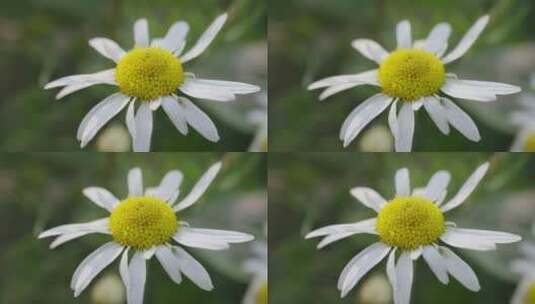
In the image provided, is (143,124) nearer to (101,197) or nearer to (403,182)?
(101,197)

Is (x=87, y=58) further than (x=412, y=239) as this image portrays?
Yes

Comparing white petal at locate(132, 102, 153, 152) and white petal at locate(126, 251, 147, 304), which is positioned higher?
white petal at locate(132, 102, 153, 152)

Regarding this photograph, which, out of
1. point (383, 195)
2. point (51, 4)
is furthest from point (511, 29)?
point (51, 4)

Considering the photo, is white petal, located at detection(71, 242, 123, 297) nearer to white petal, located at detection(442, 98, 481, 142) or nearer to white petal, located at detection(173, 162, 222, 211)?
white petal, located at detection(173, 162, 222, 211)

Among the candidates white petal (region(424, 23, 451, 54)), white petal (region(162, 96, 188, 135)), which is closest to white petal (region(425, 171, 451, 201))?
white petal (region(424, 23, 451, 54))

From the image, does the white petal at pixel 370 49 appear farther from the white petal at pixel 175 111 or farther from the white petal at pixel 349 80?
the white petal at pixel 175 111

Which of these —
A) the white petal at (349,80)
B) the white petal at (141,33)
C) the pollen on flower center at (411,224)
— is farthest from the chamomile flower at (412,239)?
the white petal at (141,33)

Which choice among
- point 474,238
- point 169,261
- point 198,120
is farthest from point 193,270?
point 474,238
